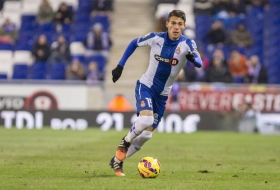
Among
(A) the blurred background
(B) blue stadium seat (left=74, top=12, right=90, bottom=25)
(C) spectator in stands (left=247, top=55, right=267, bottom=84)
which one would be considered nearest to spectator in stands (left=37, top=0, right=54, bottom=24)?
(A) the blurred background

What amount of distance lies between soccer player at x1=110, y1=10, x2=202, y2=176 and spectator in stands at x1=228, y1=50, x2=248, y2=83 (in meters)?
14.7

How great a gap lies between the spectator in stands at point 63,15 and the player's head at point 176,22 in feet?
60.7

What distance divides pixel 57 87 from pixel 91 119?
1.57m

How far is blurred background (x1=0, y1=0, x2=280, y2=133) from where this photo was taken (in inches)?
897

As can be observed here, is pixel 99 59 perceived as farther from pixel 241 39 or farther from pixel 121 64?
pixel 121 64

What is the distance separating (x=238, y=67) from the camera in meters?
24.5

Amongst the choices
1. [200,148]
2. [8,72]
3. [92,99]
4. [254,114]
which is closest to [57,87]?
[92,99]

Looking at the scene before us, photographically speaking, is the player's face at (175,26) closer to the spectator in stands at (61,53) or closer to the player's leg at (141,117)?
the player's leg at (141,117)

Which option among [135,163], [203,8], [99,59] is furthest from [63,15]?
[135,163]

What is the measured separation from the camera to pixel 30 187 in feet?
26.1

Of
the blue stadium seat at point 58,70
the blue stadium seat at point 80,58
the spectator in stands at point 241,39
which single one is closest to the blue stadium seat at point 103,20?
the blue stadium seat at point 80,58

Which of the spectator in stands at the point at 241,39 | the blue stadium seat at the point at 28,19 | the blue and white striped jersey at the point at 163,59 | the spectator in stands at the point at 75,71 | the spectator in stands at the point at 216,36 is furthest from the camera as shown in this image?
the blue stadium seat at the point at 28,19

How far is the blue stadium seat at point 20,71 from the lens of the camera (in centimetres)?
2588

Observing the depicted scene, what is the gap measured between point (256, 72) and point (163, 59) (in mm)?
14838
